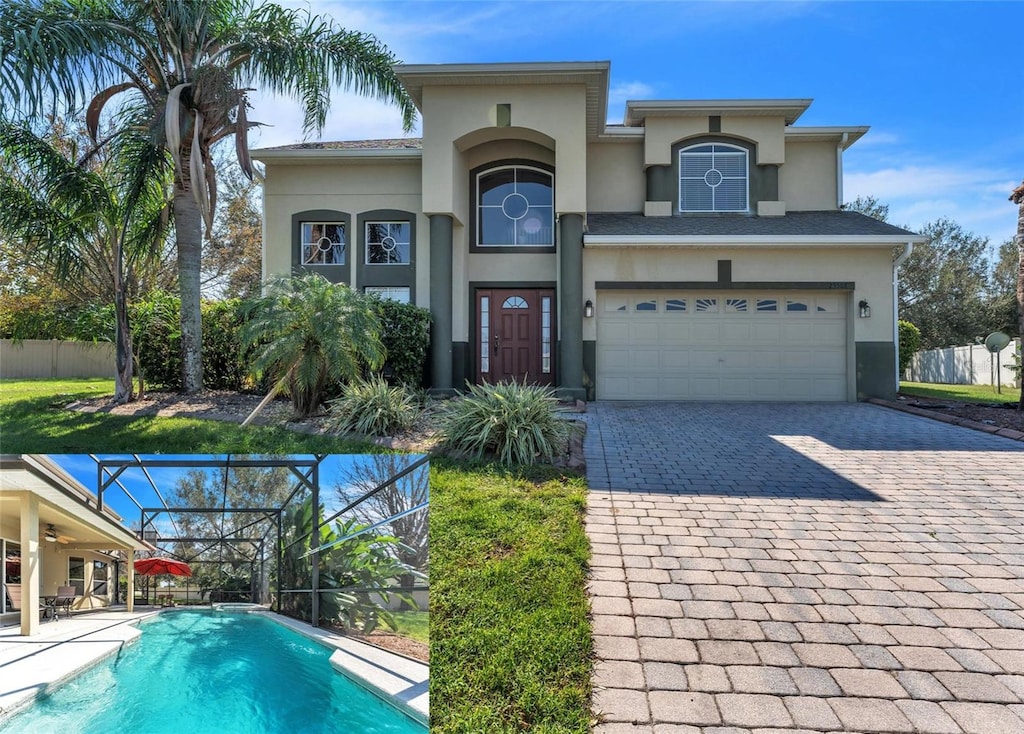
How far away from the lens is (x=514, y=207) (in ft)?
45.3

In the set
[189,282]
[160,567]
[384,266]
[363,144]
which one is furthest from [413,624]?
[363,144]

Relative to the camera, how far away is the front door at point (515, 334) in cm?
1359

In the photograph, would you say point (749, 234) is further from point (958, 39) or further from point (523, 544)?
point (523, 544)

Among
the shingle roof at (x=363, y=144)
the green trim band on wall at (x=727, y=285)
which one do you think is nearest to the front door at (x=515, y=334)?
the green trim band on wall at (x=727, y=285)

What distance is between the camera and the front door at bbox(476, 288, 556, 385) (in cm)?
1359

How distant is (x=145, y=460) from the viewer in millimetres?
1360

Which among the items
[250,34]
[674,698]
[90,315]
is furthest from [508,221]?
[674,698]

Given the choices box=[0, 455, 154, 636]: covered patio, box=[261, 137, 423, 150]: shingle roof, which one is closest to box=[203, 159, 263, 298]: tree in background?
box=[261, 137, 423, 150]: shingle roof

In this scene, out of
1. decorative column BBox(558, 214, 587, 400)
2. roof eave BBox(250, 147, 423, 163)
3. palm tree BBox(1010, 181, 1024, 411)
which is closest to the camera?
palm tree BBox(1010, 181, 1024, 411)

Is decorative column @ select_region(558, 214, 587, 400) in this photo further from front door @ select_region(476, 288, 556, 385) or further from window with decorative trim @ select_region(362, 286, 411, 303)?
window with decorative trim @ select_region(362, 286, 411, 303)

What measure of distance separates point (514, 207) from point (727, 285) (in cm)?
455

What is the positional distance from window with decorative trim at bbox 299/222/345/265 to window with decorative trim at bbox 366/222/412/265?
601mm

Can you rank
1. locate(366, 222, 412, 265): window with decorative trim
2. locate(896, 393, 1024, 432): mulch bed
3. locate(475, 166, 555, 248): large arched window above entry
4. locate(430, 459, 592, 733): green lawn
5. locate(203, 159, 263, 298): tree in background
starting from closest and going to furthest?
locate(430, 459, 592, 733): green lawn → locate(896, 393, 1024, 432): mulch bed → locate(475, 166, 555, 248): large arched window above entry → locate(366, 222, 412, 265): window with decorative trim → locate(203, 159, 263, 298): tree in background

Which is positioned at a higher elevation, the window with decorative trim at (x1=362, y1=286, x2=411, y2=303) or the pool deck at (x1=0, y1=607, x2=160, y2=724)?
the window with decorative trim at (x1=362, y1=286, x2=411, y2=303)
